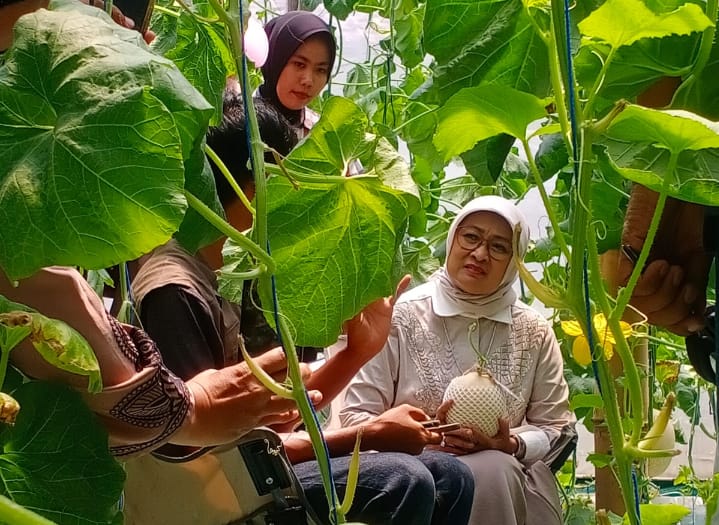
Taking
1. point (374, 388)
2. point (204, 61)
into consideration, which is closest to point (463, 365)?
point (374, 388)

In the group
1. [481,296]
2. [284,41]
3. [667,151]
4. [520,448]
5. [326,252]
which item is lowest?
[520,448]

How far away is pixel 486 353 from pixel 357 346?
799 mm

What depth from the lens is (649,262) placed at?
2.46 ft

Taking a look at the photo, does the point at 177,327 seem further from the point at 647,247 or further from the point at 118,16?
the point at 647,247

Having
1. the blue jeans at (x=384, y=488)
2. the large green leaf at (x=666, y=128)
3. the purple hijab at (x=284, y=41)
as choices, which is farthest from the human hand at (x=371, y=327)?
the purple hijab at (x=284, y=41)

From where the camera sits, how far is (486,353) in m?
Answer: 1.81

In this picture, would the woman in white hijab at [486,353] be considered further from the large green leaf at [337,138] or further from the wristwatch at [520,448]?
the large green leaf at [337,138]

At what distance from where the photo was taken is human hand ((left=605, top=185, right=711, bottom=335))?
740 mm

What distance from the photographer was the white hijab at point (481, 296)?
1809 mm

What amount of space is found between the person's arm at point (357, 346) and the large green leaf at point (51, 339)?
49 centimetres

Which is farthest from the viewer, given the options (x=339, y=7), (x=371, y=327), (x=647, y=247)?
(x=339, y=7)

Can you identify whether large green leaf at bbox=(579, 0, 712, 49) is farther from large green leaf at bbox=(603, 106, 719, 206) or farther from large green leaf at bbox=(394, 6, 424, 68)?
large green leaf at bbox=(394, 6, 424, 68)

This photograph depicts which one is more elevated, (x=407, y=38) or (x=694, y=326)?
(x=407, y=38)

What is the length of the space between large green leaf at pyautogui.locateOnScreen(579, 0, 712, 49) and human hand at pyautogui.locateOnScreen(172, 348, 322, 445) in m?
0.39
